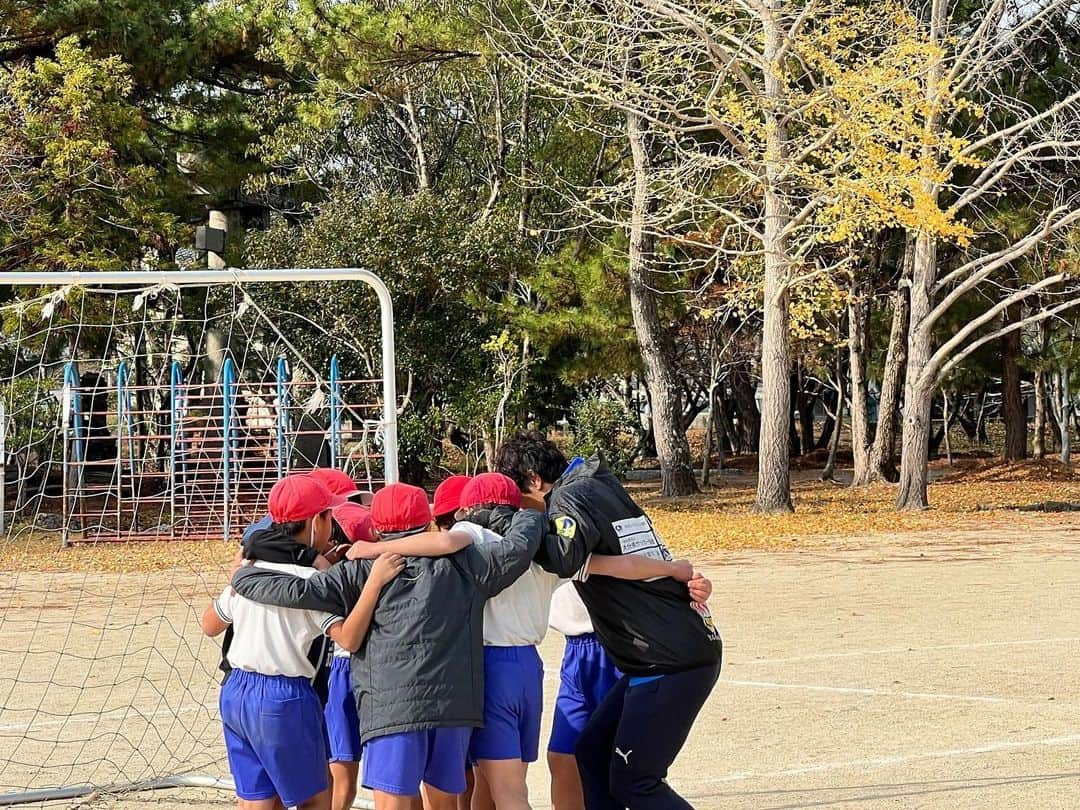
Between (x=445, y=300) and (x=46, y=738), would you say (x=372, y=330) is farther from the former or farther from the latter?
(x=46, y=738)

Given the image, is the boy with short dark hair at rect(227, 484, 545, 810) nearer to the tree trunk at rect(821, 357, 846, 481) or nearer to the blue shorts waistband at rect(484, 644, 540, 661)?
the blue shorts waistband at rect(484, 644, 540, 661)

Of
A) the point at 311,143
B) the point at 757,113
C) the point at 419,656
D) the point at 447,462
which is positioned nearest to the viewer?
the point at 419,656

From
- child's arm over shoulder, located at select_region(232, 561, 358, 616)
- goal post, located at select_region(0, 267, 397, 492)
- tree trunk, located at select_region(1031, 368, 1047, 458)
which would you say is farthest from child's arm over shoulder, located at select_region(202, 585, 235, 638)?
tree trunk, located at select_region(1031, 368, 1047, 458)

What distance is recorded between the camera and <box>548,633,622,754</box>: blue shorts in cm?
450

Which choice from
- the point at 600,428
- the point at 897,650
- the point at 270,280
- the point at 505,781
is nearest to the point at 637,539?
the point at 505,781

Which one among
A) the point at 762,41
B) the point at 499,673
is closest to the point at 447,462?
the point at 762,41

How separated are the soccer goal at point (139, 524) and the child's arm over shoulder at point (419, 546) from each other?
2.17 m

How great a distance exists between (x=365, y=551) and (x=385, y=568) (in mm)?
92

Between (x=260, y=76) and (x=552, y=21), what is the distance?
314 inches

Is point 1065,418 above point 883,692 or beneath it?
above

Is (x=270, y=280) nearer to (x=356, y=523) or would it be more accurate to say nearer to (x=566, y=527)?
A: (x=356, y=523)

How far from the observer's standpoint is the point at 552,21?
61.7 feet

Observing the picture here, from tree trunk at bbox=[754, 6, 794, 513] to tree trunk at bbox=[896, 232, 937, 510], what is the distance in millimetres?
1873

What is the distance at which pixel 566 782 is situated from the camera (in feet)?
14.8
